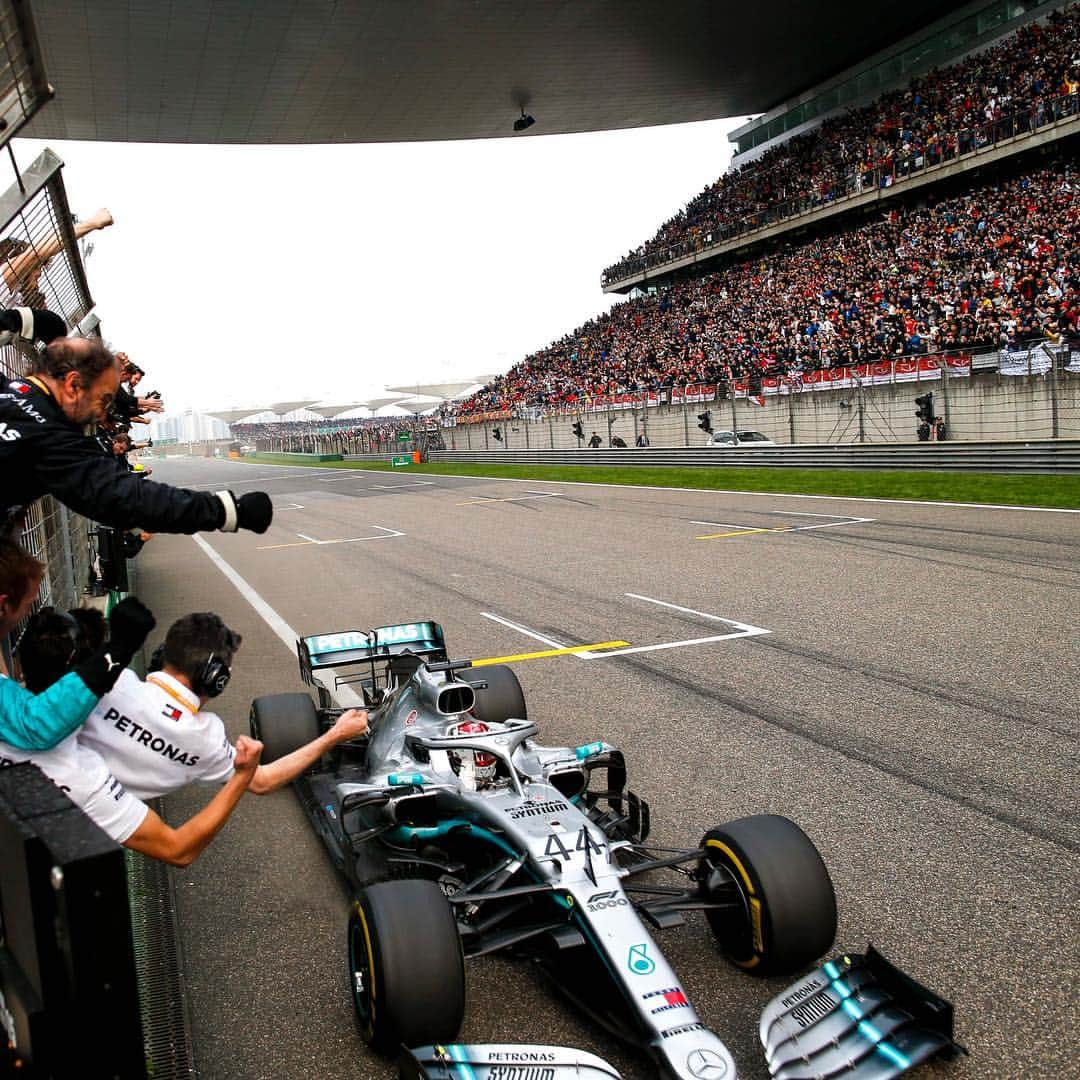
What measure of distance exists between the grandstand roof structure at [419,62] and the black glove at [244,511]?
35.8 meters

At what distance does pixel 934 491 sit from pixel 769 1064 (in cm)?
1774

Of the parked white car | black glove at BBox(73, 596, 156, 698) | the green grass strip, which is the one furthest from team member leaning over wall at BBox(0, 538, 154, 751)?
the parked white car

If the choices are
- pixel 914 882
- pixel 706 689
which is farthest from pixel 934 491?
pixel 914 882

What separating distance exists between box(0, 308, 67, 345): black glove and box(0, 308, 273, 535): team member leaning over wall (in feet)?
3.15

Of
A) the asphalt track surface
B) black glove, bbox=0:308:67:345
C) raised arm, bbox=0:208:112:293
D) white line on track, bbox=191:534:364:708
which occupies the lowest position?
the asphalt track surface

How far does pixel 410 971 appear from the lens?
3320 mm

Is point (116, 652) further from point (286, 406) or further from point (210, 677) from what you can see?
point (286, 406)

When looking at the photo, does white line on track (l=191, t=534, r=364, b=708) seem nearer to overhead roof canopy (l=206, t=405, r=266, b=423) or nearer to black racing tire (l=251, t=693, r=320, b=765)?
black racing tire (l=251, t=693, r=320, b=765)

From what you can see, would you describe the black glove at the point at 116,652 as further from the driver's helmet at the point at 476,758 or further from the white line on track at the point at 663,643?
the white line on track at the point at 663,643

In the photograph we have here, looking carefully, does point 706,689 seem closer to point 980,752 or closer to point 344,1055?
point 980,752

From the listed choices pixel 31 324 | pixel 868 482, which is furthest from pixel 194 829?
pixel 868 482

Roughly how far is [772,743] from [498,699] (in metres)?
1.73

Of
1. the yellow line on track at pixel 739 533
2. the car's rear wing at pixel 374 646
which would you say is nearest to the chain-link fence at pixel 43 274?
the car's rear wing at pixel 374 646

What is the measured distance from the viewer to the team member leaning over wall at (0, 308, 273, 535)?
116 inches
